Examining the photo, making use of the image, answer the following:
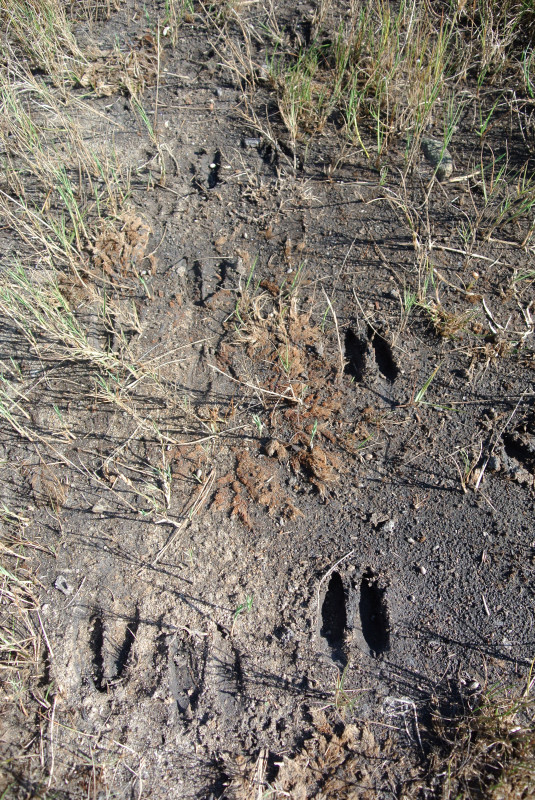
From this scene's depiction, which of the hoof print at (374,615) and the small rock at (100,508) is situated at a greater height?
the small rock at (100,508)

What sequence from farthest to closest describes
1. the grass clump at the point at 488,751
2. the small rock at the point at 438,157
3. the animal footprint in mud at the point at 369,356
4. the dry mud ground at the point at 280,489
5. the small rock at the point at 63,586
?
the small rock at the point at 438,157 → the animal footprint in mud at the point at 369,356 → the small rock at the point at 63,586 → the dry mud ground at the point at 280,489 → the grass clump at the point at 488,751

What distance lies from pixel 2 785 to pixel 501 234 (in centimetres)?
247

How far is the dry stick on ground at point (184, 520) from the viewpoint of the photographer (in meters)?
1.67

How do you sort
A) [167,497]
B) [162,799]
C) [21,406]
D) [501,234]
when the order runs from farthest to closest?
Answer: [501,234]
[21,406]
[167,497]
[162,799]

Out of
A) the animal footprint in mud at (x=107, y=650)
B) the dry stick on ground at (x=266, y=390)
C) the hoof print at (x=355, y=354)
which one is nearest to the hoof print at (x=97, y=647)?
the animal footprint in mud at (x=107, y=650)

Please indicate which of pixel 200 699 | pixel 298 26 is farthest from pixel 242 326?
pixel 298 26

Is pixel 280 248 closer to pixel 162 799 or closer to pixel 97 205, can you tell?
pixel 97 205

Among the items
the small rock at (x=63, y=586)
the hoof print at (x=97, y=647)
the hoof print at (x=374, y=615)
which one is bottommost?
the hoof print at (x=97, y=647)

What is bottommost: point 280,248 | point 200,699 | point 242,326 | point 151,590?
point 200,699

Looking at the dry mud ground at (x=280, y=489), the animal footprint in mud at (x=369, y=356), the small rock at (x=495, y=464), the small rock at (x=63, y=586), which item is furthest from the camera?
the animal footprint in mud at (x=369, y=356)

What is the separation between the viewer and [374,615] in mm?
1597

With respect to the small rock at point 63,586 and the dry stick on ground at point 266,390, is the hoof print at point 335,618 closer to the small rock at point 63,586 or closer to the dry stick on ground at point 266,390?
the dry stick on ground at point 266,390

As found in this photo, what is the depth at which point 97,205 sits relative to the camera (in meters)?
2.16

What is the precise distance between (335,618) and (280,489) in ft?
1.41
